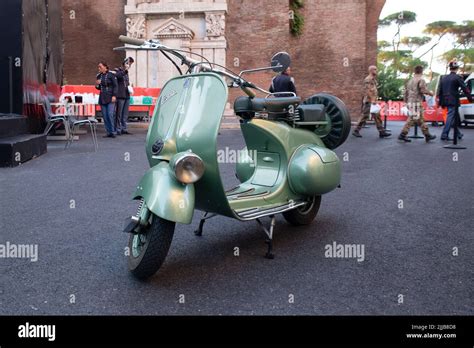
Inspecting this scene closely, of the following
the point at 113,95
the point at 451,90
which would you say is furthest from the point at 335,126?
the point at 113,95

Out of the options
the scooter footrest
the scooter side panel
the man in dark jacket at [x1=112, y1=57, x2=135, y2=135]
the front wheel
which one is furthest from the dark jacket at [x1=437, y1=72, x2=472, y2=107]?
the front wheel

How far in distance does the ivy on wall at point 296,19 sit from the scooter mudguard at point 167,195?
72.7 feet

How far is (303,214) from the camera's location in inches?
181

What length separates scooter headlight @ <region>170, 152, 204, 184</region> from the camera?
313cm

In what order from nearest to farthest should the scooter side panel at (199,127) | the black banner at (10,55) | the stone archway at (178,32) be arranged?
1. the scooter side panel at (199,127)
2. the black banner at (10,55)
3. the stone archway at (178,32)

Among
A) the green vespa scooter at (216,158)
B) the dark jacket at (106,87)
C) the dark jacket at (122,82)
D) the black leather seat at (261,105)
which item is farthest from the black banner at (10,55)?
the black leather seat at (261,105)

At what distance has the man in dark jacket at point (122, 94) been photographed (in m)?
13.3

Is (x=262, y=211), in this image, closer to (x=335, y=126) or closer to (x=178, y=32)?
(x=335, y=126)

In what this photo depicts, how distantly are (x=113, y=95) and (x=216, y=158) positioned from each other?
1033 cm

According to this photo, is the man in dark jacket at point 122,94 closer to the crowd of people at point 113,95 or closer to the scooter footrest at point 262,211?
the crowd of people at point 113,95
